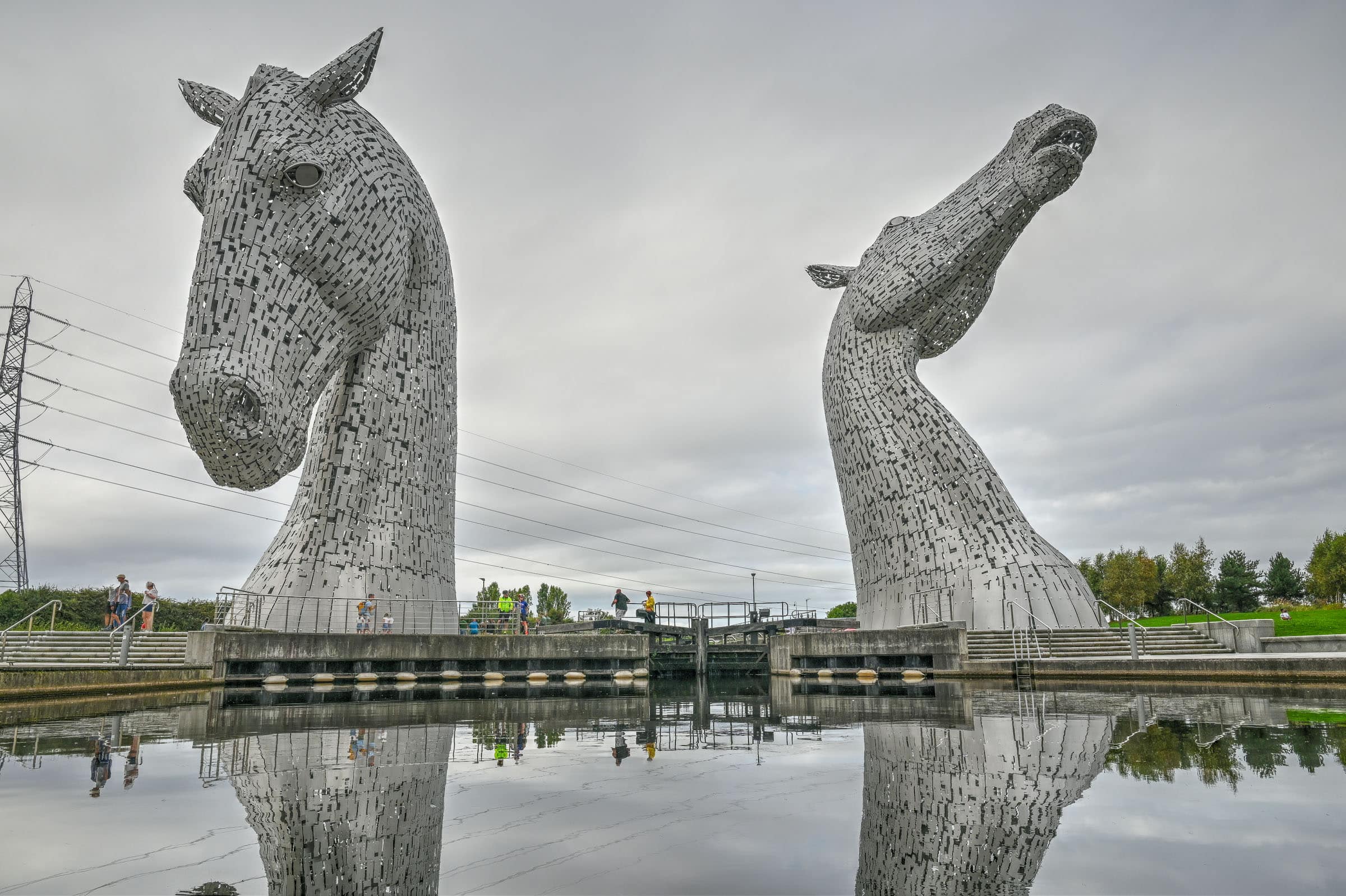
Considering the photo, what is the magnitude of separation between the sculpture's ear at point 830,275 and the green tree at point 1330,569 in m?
35.0

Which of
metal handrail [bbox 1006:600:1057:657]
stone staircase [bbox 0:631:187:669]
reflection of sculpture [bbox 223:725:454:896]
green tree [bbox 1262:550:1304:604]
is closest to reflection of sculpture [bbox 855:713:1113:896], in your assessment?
reflection of sculpture [bbox 223:725:454:896]

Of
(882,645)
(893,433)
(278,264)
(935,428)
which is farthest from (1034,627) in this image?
(278,264)

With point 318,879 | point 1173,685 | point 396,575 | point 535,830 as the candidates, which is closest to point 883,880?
point 535,830

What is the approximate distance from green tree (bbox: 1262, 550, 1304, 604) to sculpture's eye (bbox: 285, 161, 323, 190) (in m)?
58.4

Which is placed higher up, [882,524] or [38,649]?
[882,524]

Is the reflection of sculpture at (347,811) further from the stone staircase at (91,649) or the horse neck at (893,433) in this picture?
the horse neck at (893,433)

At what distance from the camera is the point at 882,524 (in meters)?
18.8

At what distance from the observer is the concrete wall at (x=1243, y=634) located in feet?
44.8

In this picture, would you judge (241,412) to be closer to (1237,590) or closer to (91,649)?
(91,649)

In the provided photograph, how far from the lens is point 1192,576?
4641 cm

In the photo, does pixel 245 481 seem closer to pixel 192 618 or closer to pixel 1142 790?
pixel 1142 790

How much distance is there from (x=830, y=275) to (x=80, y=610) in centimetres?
3442

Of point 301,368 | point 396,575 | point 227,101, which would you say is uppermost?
point 227,101

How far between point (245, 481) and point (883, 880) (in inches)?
448
